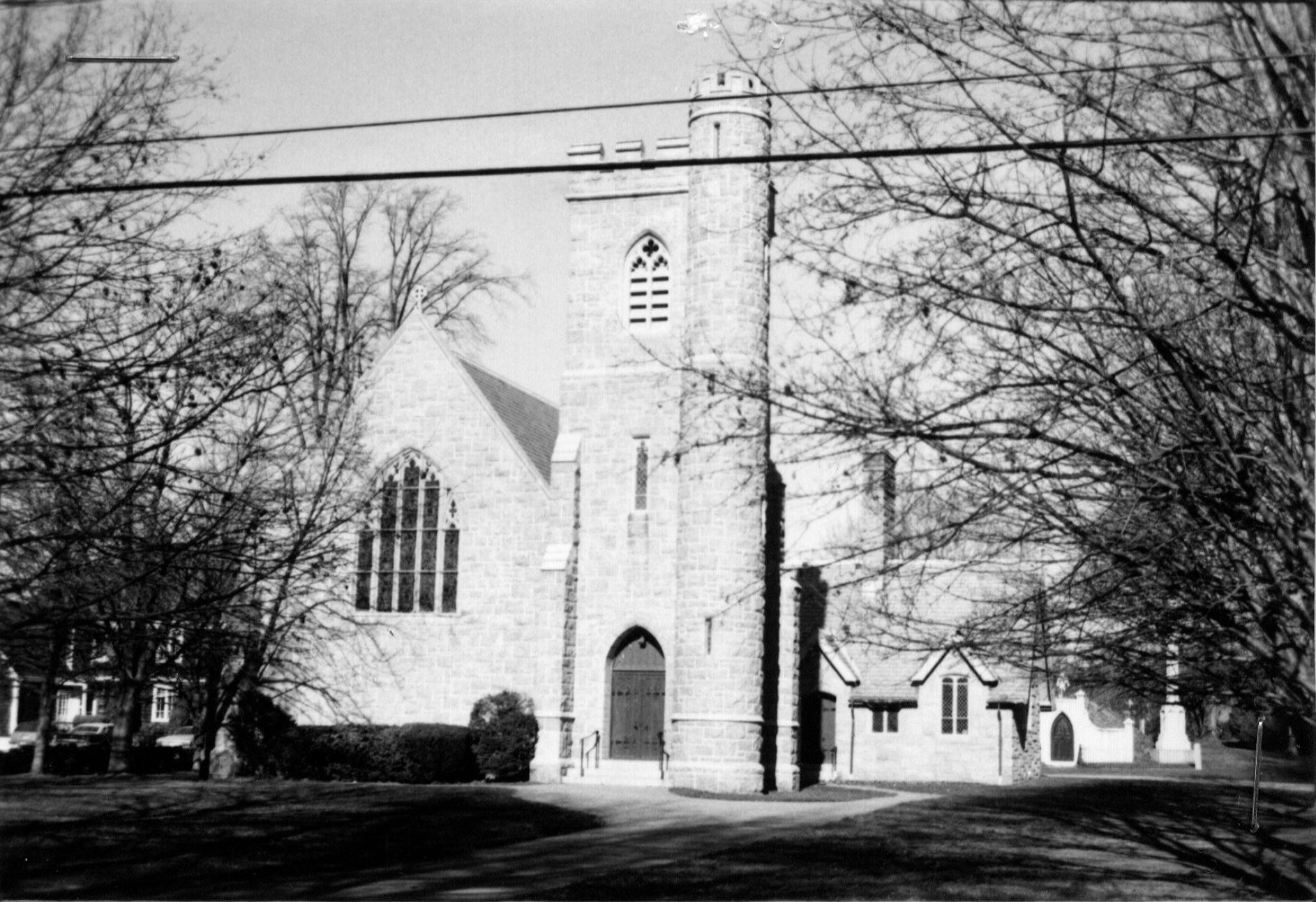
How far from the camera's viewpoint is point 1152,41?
9.47 m

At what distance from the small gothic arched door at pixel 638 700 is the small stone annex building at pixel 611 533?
0.04 m

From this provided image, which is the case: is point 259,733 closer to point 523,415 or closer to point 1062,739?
point 523,415

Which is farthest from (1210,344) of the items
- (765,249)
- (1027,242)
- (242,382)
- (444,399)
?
(444,399)

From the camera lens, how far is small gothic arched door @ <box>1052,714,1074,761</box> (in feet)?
182

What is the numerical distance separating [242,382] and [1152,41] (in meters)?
7.36

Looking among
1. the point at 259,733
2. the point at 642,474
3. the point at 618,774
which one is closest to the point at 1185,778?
the point at 618,774

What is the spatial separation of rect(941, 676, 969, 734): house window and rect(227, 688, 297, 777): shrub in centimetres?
1492

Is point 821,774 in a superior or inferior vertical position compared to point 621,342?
inferior

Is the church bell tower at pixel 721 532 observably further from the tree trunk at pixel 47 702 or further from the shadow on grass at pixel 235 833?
the tree trunk at pixel 47 702

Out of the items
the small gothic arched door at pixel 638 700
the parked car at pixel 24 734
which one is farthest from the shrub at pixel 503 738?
the parked car at pixel 24 734

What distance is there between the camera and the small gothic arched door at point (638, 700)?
1187 inches

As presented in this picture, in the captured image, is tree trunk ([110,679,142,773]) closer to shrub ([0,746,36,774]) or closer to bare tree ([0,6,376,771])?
shrub ([0,746,36,774])

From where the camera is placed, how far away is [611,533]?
3077cm

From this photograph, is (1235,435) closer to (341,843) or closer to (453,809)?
(341,843)
